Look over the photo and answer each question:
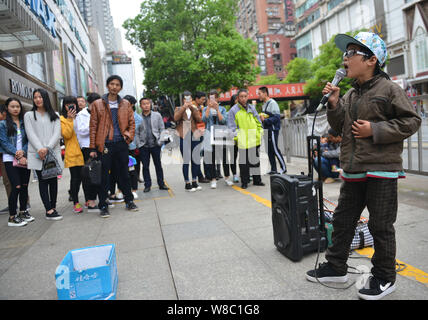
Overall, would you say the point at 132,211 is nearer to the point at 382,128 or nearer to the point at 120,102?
the point at 120,102

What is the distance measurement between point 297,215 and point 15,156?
4281 millimetres

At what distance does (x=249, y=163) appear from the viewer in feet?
21.0

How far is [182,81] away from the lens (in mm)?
24703

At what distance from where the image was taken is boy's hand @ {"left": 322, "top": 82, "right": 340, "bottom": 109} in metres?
2.32

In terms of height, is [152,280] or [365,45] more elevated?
[365,45]

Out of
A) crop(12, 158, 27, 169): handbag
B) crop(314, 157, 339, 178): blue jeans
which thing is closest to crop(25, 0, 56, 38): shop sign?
crop(12, 158, 27, 169): handbag

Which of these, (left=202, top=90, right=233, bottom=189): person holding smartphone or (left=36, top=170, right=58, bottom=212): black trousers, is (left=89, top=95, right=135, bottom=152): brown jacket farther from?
(left=202, top=90, right=233, bottom=189): person holding smartphone

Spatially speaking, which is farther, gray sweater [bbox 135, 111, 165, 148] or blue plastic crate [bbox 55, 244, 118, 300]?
gray sweater [bbox 135, 111, 165, 148]

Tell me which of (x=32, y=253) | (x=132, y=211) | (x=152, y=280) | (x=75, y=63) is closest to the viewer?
(x=152, y=280)

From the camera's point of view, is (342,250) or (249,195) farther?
(249,195)

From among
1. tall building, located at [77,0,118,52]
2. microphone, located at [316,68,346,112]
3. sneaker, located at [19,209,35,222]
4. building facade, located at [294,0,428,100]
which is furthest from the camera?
tall building, located at [77,0,118,52]
